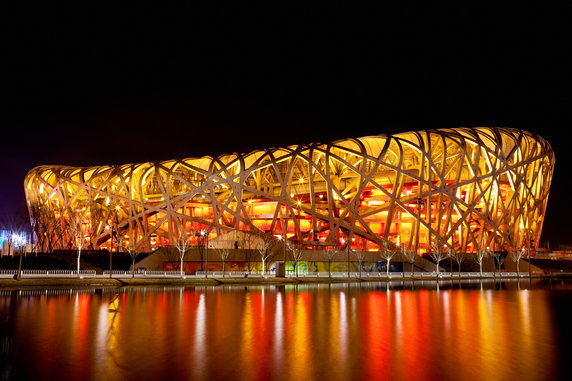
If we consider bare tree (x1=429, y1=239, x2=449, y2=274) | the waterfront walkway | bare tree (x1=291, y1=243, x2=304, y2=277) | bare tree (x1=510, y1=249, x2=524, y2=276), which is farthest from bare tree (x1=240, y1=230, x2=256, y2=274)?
bare tree (x1=510, y1=249, x2=524, y2=276)

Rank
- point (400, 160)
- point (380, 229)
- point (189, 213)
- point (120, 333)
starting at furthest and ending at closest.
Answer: point (189, 213) < point (380, 229) < point (400, 160) < point (120, 333)

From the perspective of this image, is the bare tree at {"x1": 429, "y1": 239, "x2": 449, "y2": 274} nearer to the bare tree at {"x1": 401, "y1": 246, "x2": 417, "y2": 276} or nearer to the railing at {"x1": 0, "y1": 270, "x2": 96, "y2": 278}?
the bare tree at {"x1": 401, "y1": 246, "x2": 417, "y2": 276}

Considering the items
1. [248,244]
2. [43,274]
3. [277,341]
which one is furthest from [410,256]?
[277,341]

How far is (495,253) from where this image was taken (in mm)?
61344

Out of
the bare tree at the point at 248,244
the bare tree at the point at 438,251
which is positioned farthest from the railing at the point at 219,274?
the bare tree at the point at 248,244

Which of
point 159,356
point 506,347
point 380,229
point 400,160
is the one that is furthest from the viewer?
point 380,229

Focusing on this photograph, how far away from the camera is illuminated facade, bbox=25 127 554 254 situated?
201 ft

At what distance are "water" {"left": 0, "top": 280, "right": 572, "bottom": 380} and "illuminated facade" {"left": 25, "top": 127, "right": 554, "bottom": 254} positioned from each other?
36.7 meters

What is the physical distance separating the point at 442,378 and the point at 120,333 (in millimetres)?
9640

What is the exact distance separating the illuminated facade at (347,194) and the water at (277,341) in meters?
36.7

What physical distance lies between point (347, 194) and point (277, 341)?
51960 mm

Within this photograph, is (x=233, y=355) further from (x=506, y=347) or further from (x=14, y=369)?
(x=506, y=347)

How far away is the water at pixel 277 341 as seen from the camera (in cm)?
1148

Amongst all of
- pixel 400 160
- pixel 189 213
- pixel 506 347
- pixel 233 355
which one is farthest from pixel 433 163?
pixel 233 355
